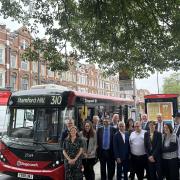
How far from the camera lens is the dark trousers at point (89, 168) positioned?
9.78 metres

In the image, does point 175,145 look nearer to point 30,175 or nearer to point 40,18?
point 30,175

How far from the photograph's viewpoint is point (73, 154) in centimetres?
875

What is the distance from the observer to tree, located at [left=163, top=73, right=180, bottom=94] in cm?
7069

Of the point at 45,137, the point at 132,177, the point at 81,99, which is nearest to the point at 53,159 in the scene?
the point at 45,137

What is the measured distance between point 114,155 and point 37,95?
9.81 feet

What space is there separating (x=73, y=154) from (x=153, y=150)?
2008mm

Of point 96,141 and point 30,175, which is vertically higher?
point 96,141

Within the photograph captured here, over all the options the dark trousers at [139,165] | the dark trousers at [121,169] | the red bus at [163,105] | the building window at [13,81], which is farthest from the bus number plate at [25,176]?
the building window at [13,81]

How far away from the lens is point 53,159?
977cm

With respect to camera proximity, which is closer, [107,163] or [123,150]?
[123,150]

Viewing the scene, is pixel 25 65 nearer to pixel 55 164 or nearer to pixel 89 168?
pixel 55 164

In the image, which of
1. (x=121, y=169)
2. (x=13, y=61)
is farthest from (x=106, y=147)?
(x=13, y=61)

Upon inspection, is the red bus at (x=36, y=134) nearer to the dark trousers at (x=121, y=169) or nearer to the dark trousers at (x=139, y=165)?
the dark trousers at (x=121, y=169)

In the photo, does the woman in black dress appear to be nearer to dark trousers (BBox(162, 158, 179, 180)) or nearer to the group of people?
the group of people
